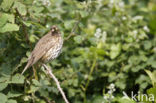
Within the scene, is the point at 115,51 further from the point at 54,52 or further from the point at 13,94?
the point at 13,94

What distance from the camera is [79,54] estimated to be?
5.61 metres

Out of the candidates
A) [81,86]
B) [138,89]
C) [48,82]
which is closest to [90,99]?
[81,86]

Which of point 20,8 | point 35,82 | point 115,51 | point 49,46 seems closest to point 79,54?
point 115,51

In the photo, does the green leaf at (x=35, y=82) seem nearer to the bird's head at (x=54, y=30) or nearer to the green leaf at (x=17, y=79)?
the green leaf at (x=17, y=79)

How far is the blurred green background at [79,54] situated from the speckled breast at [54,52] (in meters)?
0.10

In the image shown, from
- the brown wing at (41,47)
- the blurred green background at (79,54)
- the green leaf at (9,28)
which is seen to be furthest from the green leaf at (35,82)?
the green leaf at (9,28)

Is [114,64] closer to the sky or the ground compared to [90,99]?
closer to the sky

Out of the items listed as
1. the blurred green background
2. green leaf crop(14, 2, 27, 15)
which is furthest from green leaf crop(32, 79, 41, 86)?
green leaf crop(14, 2, 27, 15)

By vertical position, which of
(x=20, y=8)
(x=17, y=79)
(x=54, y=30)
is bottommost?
(x=17, y=79)

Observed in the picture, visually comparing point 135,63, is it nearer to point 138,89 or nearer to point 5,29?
point 138,89

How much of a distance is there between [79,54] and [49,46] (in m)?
1.06

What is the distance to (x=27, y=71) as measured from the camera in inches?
169

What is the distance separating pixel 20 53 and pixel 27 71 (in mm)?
227

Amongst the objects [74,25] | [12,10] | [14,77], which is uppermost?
[12,10]
